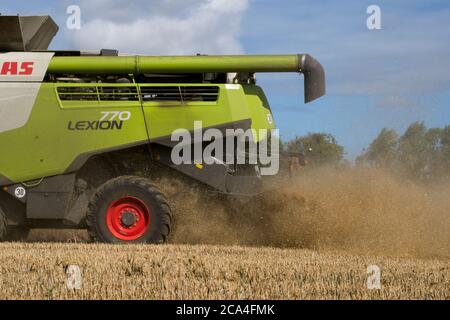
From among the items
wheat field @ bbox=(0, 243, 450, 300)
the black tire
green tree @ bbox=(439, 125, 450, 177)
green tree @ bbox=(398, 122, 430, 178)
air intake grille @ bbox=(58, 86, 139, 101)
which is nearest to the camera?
wheat field @ bbox=(0, 243, 450, 300)

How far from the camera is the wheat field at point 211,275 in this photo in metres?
5.21

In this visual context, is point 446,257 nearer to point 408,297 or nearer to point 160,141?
point 408,297

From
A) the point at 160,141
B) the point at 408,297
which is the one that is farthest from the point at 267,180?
the point at 408,297

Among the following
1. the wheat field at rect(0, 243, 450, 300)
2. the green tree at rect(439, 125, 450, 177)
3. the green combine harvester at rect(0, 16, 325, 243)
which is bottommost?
the wheat field at rect(0, 243, 450, 300)

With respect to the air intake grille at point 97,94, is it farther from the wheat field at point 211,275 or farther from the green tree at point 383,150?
the green tree at point 383,150

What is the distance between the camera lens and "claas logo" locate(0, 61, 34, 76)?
27.0 feet

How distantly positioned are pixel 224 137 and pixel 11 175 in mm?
2415

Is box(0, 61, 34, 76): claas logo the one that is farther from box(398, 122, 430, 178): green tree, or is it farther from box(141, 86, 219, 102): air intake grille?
box(398, 122, 430, 178): green tree

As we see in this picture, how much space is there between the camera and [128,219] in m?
8.14

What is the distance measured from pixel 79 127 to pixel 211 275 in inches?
118

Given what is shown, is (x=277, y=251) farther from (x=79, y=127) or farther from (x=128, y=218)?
(x=79, y=127)

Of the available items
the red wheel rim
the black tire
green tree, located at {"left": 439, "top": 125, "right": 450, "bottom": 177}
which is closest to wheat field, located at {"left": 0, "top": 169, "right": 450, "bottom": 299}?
the black tire

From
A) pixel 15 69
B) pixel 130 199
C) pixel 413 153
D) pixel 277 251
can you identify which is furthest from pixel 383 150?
pixel 15 69

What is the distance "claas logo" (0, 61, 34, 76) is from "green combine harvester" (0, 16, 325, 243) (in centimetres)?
1
